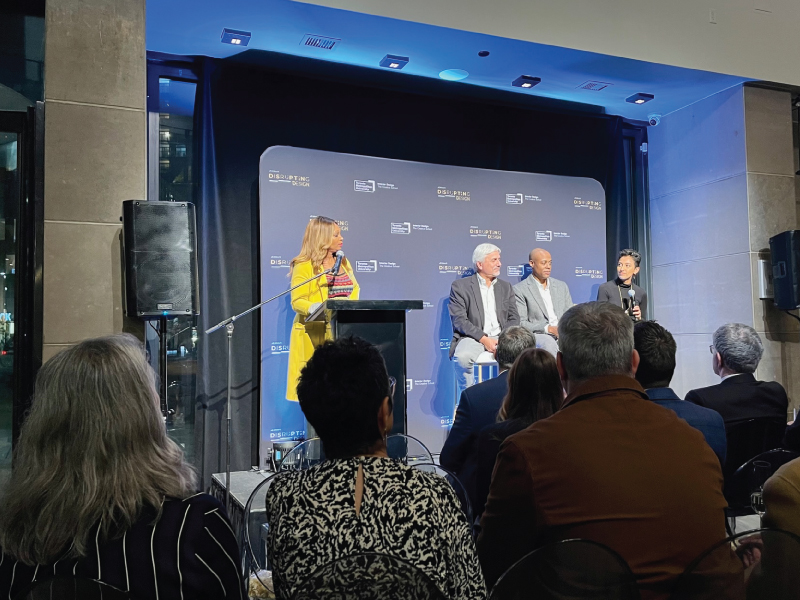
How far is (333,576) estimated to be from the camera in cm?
97

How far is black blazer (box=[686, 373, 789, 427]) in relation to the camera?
296 centimetres

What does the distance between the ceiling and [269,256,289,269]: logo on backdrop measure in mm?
1686

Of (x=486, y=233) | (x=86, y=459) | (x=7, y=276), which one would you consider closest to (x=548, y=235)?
(x=486, y=233)

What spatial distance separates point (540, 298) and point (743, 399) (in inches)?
130

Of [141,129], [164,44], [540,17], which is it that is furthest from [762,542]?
[164,44]

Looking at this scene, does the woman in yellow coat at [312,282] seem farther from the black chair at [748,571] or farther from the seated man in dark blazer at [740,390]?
the black chair at [748,571]

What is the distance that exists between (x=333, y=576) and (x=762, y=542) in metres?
0.73

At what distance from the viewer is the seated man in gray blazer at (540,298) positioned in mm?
6215

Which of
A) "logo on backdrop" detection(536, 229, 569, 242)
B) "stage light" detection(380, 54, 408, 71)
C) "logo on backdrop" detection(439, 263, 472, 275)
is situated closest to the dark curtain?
"stage light" detection(380, 54, 408, 71)

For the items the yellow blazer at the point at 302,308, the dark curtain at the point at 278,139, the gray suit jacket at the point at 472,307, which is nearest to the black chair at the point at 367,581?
the yellow blazer at the point at 302,308

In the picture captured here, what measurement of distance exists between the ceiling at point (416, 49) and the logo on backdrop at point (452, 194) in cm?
100

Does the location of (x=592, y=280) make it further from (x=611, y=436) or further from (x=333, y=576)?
(x=333, y=576)

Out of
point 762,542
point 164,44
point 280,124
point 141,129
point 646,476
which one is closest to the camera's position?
point 762,542

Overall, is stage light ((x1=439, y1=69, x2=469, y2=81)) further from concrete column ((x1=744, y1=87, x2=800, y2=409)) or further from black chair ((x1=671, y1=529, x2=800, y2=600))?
black chair ((x1=671, y1=529, x2=800, y2=600))
